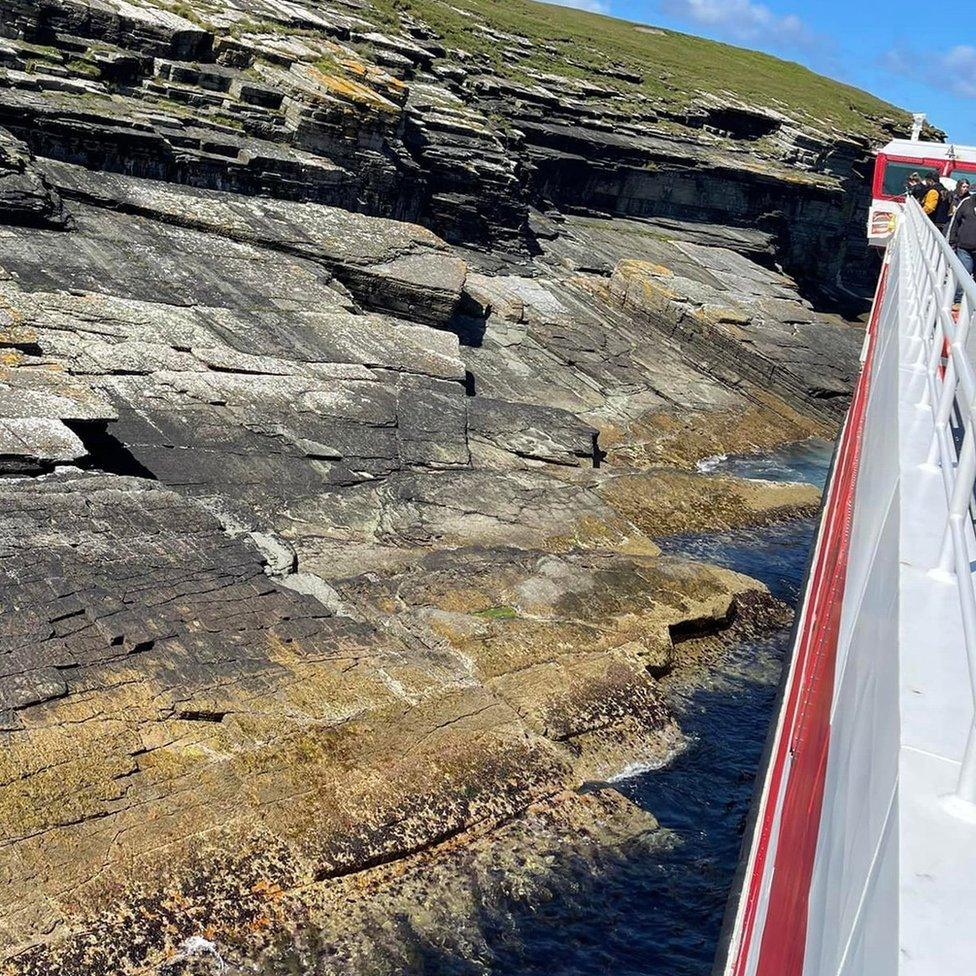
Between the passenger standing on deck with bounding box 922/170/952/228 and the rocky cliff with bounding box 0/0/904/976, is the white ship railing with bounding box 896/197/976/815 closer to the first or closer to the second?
the rocky cliff with bounding box 0/0/904/976

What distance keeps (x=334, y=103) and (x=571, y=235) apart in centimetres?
1408

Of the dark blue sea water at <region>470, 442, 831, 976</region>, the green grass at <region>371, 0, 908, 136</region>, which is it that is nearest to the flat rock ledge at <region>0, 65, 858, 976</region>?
A: the dark blue sea water at <region>470, 442, 831, 976</region>

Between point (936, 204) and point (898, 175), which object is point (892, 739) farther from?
point (898, 175)

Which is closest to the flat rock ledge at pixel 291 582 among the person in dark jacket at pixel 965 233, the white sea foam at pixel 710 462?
the white sea foam at pixel 710 462

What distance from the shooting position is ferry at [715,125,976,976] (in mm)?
3834

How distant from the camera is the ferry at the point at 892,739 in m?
3.83

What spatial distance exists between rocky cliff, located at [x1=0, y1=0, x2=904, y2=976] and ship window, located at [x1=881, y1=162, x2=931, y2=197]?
497 centimetres

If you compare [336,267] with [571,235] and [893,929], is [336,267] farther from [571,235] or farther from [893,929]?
[893,929]

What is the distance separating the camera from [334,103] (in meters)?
30.4

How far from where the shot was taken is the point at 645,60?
207 feet

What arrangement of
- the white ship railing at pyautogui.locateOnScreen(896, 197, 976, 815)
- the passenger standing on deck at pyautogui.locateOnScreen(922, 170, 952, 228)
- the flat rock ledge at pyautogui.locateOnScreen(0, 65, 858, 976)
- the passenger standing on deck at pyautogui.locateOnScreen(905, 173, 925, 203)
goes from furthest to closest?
the passenger standing on deck at pyautogui.locateOnScreen(905, 173, 925, 203), the passenger standing on deck at pyautogui.locateOnScreen(922, 170, 952, 228), the flat rock ledge at pyautogui.locateOnScreen(0, 65, 858, 976), the white ship railing at pyautogui.locateOnScreen(896, 197, 976, 815)

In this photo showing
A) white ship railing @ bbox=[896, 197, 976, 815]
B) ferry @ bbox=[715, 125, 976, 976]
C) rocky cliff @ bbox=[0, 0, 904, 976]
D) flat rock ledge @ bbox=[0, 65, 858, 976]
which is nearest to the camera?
ferry @ bbox=[715, 125, 976, 976]

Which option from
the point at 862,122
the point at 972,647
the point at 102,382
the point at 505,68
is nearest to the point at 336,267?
the point at 102,382

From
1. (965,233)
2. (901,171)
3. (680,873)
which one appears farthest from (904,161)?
(680,873)
